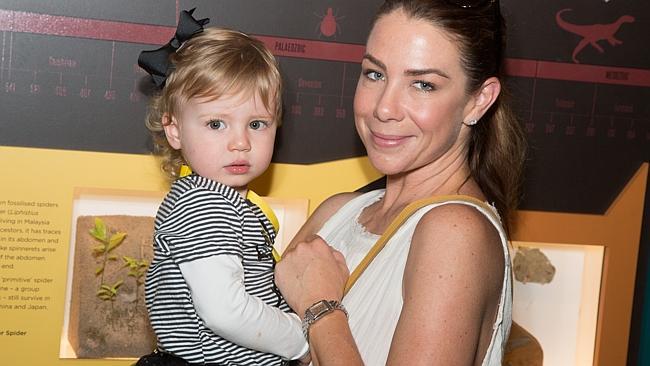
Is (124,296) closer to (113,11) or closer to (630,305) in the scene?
(113,11)

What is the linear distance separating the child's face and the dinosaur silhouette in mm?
1164

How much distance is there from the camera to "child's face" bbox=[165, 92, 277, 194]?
1.95m

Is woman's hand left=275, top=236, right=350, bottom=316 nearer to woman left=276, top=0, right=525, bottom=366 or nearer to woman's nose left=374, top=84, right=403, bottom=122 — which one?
woman left=276, top=0, right=525, bottom=366

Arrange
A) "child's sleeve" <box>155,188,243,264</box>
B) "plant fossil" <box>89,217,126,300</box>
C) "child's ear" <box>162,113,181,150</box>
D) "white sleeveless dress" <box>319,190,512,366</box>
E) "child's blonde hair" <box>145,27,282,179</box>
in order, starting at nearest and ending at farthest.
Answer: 1. "white sleeveless dress" <box>319,190,512,366</box>
2. "child's sleeve" <box>155,188,243,264</box>
3. "child's blonde hair" <box>145,27,282,179</box>
4. "child's ear" <box>162,113,181,150</box>
5. "plant fossil" <box>89,217,126,300</box>

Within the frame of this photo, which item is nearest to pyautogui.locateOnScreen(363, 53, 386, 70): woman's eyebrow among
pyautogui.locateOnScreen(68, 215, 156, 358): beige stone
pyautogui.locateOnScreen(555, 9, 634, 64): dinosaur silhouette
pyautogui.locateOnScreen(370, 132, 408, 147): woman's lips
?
pyautogui.locateOnScreen(370, 132, 408, 147): woman's lips

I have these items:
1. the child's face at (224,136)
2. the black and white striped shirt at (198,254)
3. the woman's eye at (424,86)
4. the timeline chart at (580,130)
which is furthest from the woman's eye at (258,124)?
the timeline chart at (580,130)

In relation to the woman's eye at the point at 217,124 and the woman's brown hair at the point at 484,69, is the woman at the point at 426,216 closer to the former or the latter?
the woman's brown hair at the point at 484,69

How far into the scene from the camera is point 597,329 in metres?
2.88

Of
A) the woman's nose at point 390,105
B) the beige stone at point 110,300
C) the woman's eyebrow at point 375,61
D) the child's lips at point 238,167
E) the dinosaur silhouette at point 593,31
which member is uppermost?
the dinosaur silhouette at point 593,31

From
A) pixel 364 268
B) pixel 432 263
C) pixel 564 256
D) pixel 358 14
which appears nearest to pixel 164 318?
pixel 364 268

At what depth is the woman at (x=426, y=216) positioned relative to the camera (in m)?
1.60

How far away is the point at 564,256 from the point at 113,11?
1.47 metres

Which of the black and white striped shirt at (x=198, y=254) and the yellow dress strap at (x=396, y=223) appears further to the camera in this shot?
the black and white striped shirt at (x=198, y=254)

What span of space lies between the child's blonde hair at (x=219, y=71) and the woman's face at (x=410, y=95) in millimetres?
219
